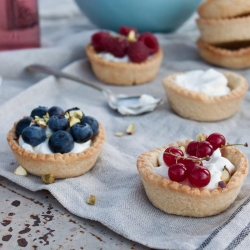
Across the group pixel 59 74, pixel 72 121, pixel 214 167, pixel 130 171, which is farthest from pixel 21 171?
pixel 59 74

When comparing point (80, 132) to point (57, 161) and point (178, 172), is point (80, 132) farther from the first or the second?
point (178, 172)

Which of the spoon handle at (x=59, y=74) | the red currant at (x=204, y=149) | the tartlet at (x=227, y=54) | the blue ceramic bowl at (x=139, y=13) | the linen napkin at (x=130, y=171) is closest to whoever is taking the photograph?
the linen napkin at (x=130, y=171)

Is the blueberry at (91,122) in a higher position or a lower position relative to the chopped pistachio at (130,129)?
higher

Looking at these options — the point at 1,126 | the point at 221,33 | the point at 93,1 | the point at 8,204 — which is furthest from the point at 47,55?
the point at 8,204

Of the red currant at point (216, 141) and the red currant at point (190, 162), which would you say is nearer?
the red currant at point (190, 162)

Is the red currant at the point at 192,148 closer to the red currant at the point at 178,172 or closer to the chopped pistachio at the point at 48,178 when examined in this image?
the red currant at the point at 178,172

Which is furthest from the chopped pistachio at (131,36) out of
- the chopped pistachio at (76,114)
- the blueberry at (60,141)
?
the blueberry at (60,141)

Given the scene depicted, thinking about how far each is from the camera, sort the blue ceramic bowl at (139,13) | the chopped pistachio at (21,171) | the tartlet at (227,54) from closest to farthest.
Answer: the chopped pistachio at (21,171) < the tartlet at (227,54) < the blue ceramic bowl at (139,13)

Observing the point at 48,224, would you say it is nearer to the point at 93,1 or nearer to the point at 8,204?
the point at 8,204
